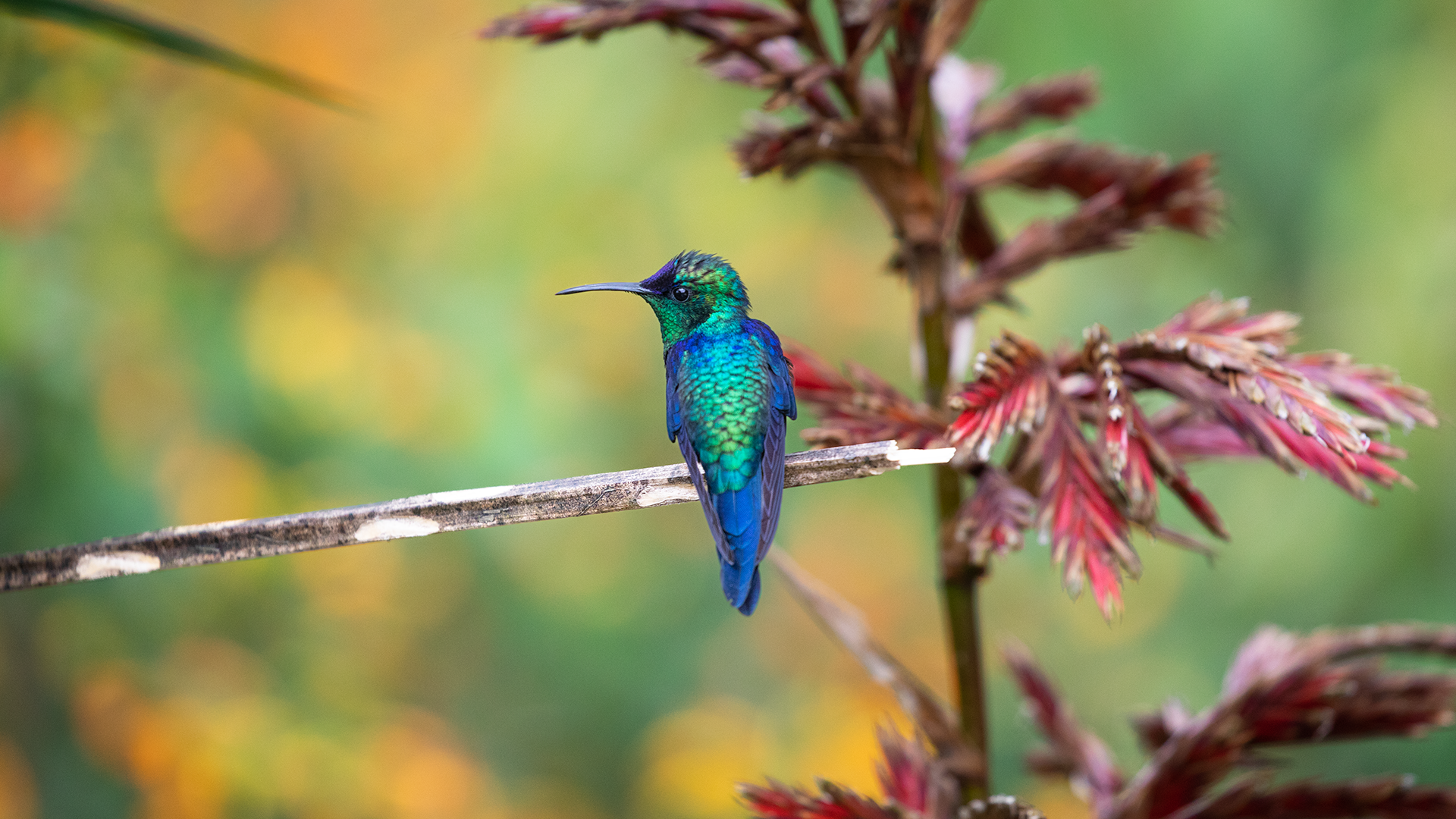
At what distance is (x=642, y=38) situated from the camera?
2033mm

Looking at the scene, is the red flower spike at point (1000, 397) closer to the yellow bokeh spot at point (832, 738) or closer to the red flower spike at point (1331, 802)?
the red flower spike at point (1331, 802)

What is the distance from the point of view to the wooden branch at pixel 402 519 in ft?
1.44

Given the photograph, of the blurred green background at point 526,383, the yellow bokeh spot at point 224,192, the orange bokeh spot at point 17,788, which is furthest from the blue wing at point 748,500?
the orange bokeh spot at point 17,788

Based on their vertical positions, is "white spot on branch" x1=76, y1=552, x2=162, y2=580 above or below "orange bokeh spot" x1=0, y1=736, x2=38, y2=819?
above

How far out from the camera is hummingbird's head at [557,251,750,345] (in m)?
0.60

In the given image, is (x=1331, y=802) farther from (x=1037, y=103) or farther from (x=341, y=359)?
(x=341, y=359)

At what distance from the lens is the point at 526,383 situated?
1.97m

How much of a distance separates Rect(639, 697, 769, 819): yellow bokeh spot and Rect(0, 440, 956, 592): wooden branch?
1.58m

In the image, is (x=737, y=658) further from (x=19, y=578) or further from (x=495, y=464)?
(x=19, y=578)

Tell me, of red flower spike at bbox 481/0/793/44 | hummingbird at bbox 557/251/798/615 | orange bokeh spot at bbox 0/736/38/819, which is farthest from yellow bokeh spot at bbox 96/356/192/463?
hummingbird at bbox 557/251/798/615

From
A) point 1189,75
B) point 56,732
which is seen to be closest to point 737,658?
point 56,732

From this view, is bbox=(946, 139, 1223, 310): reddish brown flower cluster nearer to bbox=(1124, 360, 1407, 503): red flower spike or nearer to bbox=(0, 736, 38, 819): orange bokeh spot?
bbox=(1124, 360, 1407, 503): red flower spike

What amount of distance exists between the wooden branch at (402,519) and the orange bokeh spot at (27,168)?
5.26ft

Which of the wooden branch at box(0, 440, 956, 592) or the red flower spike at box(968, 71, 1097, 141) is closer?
the wooden branch at box(0, 440, 956, 592)
